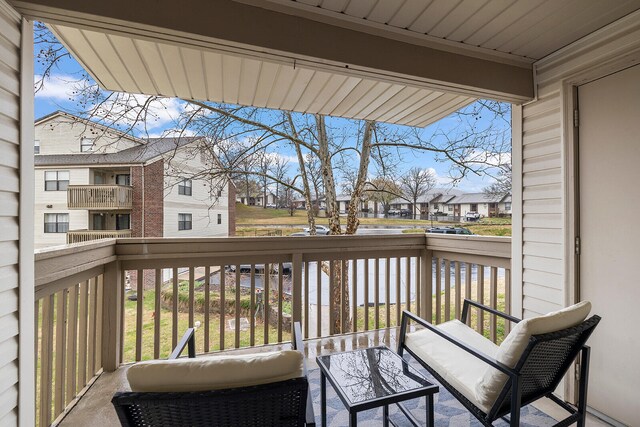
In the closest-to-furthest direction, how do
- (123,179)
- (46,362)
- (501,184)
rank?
1. (46,362)
2. (123,179)
3. (501,184)

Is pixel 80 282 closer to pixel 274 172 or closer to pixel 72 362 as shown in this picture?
pixel 72 362

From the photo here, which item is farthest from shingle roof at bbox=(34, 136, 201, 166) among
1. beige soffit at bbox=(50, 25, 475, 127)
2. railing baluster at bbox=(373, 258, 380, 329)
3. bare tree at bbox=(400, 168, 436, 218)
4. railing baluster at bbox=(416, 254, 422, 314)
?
railing baluster at bbox=(416, 254, 422, 314)

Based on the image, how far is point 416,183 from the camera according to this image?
5320mm

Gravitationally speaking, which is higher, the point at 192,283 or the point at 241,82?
the point at 241,82

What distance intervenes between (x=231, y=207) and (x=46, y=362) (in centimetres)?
323

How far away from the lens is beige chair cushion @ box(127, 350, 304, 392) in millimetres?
972

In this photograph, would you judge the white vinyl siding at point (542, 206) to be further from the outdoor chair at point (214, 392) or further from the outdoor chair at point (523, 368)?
the outdoor chair at point (214, 392)

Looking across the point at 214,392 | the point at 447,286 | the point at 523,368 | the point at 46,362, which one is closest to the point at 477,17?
the point at 523,368

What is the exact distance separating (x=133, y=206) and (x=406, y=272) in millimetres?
3530

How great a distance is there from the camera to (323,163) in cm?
515

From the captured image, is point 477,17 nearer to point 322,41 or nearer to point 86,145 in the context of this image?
point 322,41

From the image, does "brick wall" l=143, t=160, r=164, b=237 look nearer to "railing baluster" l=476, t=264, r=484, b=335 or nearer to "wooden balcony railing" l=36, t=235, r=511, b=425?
"wooden balcony railing" l=36, t=235, r=511, b=425

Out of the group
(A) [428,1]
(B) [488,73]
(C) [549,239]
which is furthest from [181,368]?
(B) [488,73]

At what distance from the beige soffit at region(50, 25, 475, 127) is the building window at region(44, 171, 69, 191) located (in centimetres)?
147
